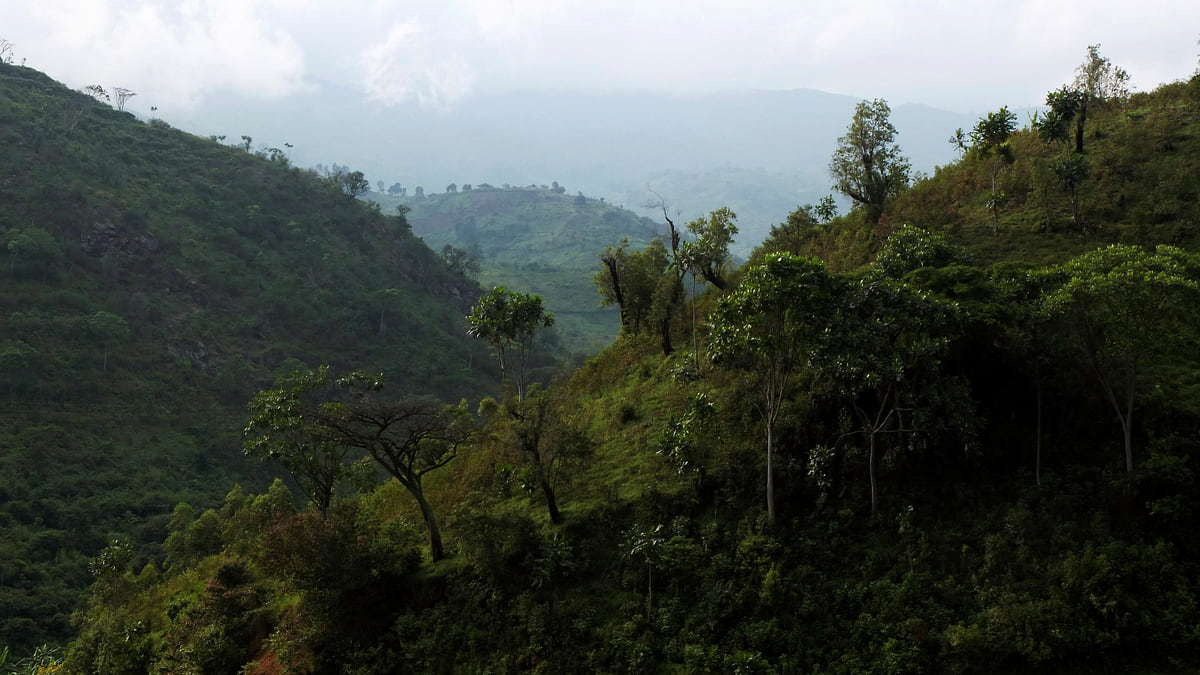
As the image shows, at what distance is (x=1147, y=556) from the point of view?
38.1 feet

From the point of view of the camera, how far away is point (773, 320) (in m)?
14.9

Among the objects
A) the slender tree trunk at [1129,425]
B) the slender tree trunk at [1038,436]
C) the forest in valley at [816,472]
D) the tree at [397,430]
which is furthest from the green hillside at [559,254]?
the slender tree trunk at [1129,425]

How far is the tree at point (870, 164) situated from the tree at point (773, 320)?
1624 cm

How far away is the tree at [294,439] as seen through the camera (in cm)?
2108

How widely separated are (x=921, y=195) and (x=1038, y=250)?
9.25m

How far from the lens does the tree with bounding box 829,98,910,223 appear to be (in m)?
27.8

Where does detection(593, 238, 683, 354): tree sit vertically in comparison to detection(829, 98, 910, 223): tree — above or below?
below

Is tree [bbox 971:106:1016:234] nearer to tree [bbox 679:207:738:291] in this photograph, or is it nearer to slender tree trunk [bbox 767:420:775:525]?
tree [bbox 679:207:738:291]

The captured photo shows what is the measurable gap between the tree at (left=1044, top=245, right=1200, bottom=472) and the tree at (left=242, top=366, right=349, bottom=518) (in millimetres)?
19801

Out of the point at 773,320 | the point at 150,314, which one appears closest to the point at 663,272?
the point at 773,320

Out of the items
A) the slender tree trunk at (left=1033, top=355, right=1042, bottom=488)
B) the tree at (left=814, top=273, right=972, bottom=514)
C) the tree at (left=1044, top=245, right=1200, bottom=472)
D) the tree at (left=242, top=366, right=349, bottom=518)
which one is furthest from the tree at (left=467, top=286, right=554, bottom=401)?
the tree at (left=1044, top=245, right=1200, bottom=472)

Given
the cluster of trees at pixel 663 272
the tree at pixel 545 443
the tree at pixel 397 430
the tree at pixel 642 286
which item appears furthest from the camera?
the tree at pixel 642 286

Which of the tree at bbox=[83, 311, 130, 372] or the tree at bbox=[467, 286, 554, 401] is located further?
the tree at bbox=[83, 311, 130, 372]

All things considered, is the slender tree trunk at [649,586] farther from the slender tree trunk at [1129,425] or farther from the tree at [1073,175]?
the tree at [1073,175]
